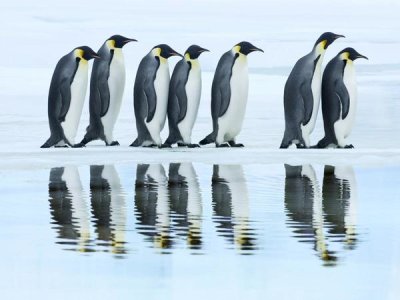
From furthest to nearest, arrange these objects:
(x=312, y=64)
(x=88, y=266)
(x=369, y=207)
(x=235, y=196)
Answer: (x=312, y=64)
(x=235, y=196)
(x=369, y=207)
(x=88, y=266)

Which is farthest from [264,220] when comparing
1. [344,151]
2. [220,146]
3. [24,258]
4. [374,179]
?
[220,146]

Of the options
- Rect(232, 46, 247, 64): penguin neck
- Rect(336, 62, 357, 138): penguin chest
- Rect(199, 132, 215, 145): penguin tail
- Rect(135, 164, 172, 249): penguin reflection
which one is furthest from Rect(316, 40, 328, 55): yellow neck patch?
Rect(135, 164, 172, 249): penguin reflection

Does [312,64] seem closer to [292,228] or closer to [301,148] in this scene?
[301,148]

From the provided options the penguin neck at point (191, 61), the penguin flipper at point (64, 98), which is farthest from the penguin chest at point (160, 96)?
the penguin flipper at point (64, 98)

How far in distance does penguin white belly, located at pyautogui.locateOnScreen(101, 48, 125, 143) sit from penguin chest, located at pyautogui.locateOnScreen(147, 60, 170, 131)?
49cm

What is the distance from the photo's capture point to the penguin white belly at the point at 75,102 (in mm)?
12555

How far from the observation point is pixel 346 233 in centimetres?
653

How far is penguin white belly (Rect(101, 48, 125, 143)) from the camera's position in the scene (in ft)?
42.1

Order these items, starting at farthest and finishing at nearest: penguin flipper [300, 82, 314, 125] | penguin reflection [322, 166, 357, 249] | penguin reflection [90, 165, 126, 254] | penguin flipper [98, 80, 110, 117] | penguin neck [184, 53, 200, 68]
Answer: penguin flipper [98, 80, 110, 117] < penguin neck [184, 53, 200, 68] < penguin flipper [300, 82, 314, 125] < penguin reflection [322, 166, 357, 249] < penguin reflection [90, 165, 126, 254]

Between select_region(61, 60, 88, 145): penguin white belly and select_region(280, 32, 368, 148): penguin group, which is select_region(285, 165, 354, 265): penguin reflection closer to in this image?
select_region(280, 32, 368, 148): penguin group

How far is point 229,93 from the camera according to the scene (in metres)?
12.5

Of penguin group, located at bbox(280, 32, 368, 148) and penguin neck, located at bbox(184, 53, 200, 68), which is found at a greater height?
penguin neck, located at bbox(184, 53, 200, 68)

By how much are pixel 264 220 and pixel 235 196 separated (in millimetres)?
1325

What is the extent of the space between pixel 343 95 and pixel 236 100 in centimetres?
106
